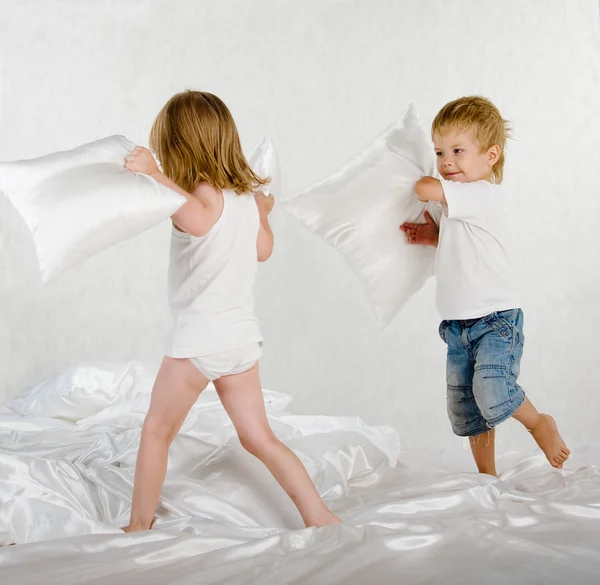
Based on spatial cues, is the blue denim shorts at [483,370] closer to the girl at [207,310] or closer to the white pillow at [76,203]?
the girl at [207,310]

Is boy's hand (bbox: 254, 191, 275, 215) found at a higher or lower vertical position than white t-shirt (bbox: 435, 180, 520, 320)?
higher

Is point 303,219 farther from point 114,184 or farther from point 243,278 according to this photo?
point 114,184

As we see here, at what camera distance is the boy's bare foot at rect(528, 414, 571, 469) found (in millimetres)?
2018

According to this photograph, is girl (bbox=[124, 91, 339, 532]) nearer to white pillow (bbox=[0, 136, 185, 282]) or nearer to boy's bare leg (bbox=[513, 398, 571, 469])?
white pillow (bbox=[0, 136, 185, 282])

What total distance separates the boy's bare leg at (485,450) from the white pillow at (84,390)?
1.12 m

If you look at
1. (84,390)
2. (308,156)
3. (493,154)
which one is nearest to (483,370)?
(493,154)

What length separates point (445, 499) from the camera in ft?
5.75

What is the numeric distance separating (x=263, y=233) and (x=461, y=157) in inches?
21.8

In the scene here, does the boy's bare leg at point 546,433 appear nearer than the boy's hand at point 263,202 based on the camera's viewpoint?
No

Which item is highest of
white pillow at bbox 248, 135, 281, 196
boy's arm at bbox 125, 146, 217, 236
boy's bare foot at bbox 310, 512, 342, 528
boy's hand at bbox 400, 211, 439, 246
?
white pillow at bbox 248, 135, 281, 196

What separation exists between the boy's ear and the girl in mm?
678

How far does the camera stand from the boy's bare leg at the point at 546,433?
2.01 m

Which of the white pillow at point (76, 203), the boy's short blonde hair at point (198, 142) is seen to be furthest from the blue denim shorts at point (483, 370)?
the white pillow at point (76, 203)

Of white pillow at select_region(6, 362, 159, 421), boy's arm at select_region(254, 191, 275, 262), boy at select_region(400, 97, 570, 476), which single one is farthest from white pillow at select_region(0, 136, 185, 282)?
white pillow at select_region(6, 362, 159, 421)
